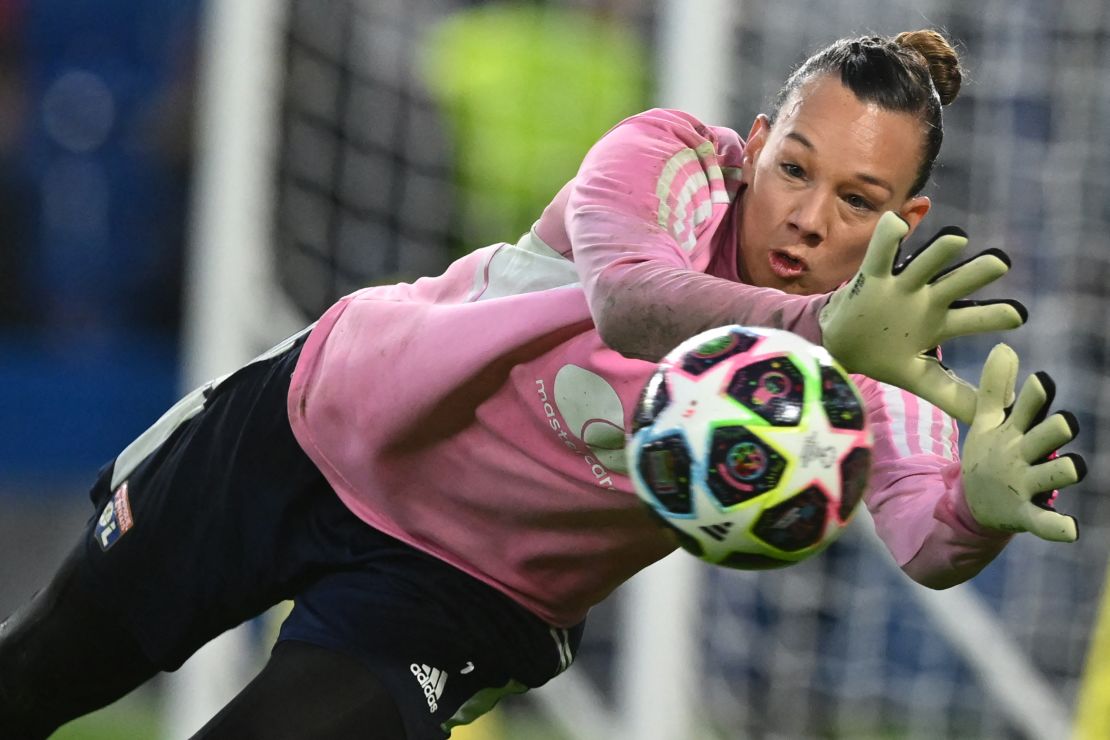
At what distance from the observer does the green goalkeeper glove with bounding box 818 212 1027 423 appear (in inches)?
93.0

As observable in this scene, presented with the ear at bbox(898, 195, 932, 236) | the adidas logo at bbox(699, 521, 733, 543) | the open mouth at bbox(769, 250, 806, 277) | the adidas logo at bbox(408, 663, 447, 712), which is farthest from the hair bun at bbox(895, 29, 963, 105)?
the adidas logo at bbox(408, 663, 447, 712)

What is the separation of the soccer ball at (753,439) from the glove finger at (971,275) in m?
0.17

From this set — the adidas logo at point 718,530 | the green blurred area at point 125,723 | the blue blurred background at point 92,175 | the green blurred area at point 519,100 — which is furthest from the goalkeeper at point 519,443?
the blue blurred background at point 92,175

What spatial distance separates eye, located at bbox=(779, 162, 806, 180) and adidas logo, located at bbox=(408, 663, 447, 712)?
1.00 meters

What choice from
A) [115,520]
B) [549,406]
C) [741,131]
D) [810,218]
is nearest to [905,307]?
[810,218]

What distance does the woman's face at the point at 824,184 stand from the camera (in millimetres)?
2832

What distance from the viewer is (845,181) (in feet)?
9.30

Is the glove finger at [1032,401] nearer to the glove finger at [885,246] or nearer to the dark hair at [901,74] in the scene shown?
the glove finger at [885,246]

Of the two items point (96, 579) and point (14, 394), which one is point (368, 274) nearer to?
point (14, 394)

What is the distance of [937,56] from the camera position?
10.1 ft

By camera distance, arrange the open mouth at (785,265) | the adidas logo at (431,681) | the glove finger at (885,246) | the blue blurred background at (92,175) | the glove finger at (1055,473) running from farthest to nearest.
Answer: the blue blurred background at (92,175) → the adidas logo at (431,681) → the open mouth at (785,265) → the glove finger at (1055,473) → the glove finger at (885,246)

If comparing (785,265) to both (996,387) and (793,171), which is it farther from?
(996,387)

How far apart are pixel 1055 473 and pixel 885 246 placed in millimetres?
392

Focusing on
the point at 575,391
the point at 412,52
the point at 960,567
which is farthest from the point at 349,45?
the point at 960,567
